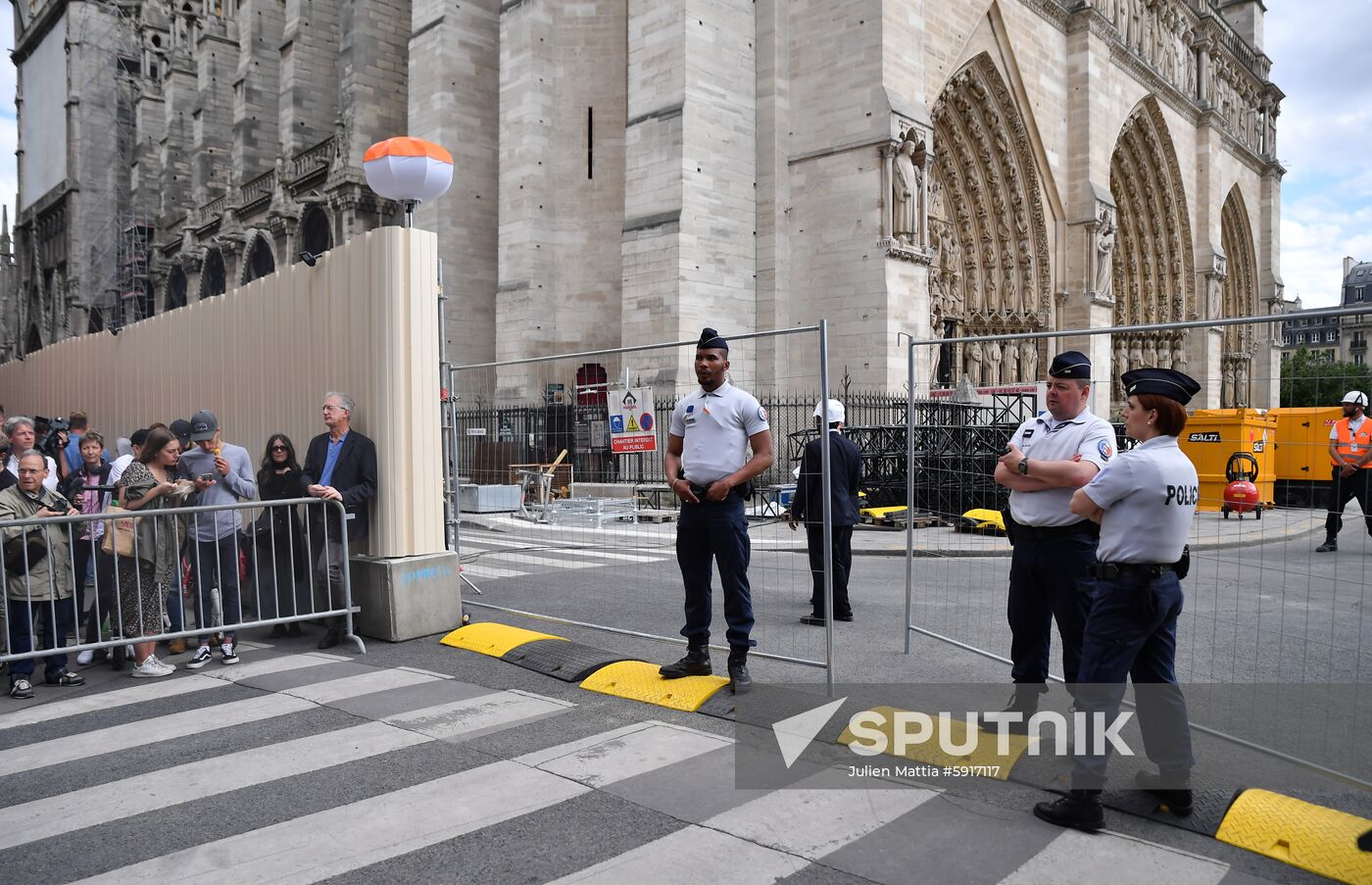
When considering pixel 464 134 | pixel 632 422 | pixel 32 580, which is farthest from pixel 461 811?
pixel 464 134

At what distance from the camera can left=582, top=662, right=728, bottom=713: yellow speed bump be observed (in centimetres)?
529

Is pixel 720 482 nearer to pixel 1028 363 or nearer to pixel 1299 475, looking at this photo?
pixel 1299 475

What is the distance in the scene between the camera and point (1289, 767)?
422 centimetres

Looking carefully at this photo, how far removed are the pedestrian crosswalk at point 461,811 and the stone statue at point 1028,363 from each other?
27284mm

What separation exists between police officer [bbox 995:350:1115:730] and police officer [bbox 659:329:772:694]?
1.45 meters

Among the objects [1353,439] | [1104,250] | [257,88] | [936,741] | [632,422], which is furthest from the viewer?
[257,88]

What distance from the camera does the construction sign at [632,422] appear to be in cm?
802

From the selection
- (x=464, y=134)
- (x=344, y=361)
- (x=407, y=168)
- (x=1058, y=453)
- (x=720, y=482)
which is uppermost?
(x=464, y=134)

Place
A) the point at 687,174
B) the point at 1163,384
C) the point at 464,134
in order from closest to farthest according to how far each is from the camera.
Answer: the point at 1163,384 < the point at 687,174 < the point at 464,134

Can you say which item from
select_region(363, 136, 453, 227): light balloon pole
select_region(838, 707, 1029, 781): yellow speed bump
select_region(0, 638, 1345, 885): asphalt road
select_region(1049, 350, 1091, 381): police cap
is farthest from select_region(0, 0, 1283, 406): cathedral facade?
select_region(363, 136, 453, 227): light balloon pole

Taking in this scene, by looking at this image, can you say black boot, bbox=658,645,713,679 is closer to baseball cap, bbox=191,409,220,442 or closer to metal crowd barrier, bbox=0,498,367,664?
metal crowd barrier, bbox=0,498,367,664

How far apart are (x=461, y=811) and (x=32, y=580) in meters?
4.05

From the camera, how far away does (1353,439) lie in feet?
31.2

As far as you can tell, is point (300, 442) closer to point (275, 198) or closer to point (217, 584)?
point (217, 584)
